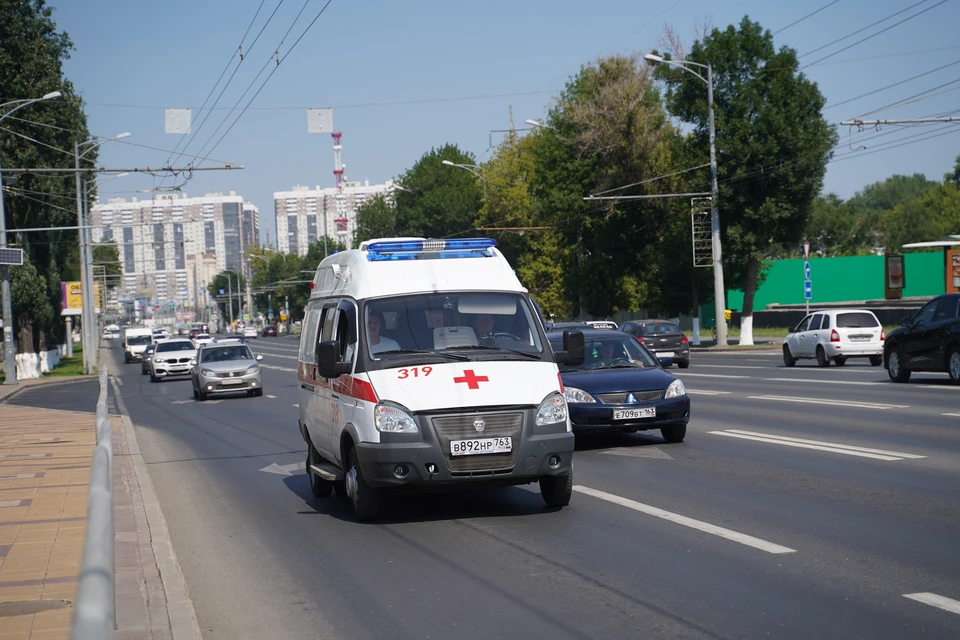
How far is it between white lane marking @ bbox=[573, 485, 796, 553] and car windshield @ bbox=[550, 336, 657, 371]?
4.49 metres

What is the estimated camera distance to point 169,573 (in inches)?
310

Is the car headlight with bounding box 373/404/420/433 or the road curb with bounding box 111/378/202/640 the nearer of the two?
the road curb with bounding box 111/378/202/640

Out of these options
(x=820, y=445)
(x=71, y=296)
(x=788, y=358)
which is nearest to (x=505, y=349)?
(x=820, y=445)

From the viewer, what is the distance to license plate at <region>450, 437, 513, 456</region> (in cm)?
922

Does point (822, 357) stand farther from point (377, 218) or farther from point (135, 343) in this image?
point (377, 218)

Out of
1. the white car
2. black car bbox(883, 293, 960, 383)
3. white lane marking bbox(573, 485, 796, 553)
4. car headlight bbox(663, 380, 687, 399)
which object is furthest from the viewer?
the white car

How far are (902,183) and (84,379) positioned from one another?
131 m

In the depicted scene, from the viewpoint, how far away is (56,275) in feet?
206

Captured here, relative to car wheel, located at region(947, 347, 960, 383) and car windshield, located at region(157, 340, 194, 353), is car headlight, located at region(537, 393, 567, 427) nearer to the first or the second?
car wheel, located at region(947, 347, 960, 383)

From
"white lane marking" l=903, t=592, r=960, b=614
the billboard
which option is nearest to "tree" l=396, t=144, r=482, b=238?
the billboard

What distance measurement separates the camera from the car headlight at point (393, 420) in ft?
30.2

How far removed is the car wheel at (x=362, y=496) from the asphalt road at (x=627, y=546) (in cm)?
12

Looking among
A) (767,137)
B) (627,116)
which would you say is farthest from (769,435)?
(627,116)

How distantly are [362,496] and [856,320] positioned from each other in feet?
80.7
